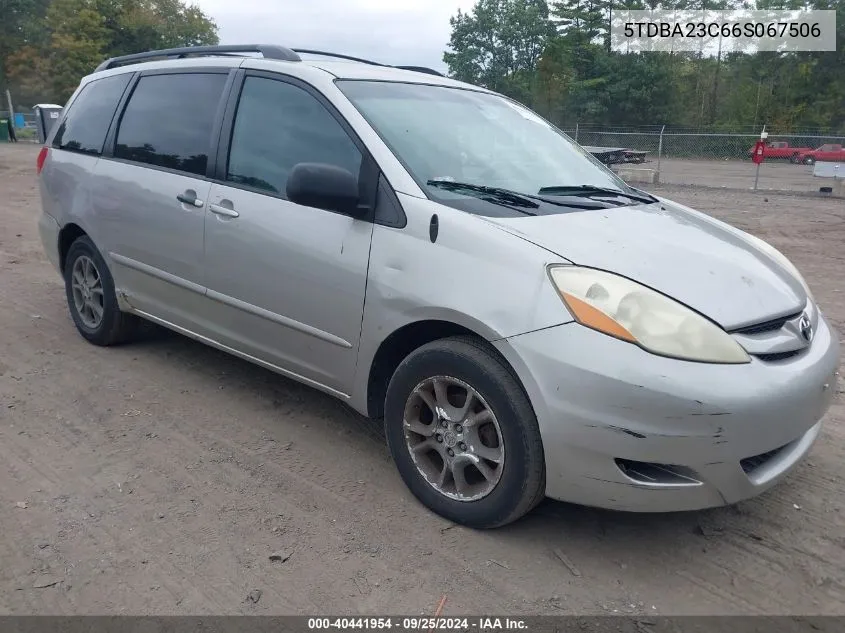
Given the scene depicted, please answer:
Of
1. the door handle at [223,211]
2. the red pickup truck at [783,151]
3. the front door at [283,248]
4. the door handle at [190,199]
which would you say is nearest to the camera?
the front door at [283,248]

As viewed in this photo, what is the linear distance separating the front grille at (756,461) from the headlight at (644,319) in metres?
0.37

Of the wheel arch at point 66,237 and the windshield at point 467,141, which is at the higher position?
the windshield at point 467,141

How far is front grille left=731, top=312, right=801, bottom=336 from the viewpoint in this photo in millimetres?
2627

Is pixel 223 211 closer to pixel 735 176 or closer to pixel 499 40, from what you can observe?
pixel 735 176

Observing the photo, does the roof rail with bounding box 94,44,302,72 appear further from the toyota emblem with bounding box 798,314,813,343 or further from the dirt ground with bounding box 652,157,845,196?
the dirt ground with bounding box 652,157,845,196

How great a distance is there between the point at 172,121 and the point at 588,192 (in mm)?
2473

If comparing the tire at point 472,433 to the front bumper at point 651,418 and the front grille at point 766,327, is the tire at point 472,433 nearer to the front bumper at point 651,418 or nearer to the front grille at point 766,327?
the front bumper at point 651,418

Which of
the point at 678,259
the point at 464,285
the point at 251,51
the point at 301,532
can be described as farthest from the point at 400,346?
the point at 251,51

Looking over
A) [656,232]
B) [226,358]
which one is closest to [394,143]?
[656,232]

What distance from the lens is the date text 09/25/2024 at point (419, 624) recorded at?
240 cm

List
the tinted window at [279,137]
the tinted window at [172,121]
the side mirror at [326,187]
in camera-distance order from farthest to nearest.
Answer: the tinted window at [172,121]
the tinted window at [279,137]
the side mirror at [326,187]

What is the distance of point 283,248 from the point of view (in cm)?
343

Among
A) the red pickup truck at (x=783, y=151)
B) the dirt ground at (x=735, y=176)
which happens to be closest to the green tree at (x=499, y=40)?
the red pickup truck at (x=783, y=151)

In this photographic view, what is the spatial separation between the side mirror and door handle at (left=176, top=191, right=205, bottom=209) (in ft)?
3.18
